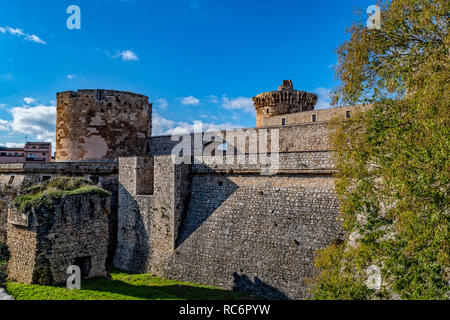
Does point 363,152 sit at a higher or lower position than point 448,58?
lower

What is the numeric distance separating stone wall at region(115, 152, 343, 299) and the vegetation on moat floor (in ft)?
9.93

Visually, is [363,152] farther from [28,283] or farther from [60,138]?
[60,138]

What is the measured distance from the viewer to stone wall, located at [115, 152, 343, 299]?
39.2 feet

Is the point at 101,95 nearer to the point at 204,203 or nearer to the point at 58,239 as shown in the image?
the point at 204,203

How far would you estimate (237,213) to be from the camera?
46.3 ft

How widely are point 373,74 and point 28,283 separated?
11908 millimetres

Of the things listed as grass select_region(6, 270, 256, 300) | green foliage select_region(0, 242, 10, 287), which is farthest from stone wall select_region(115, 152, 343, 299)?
green foliage select_region(0, 242, 10, 287)

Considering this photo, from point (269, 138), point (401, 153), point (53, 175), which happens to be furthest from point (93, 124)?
point (401, 153)

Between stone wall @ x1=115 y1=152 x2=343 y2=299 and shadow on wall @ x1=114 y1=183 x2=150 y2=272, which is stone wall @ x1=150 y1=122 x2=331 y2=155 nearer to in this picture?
stone wall @ x1=115 y1=152 x2=343 y2=299

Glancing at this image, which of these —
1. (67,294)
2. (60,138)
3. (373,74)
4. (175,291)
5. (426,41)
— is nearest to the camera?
(426,41)

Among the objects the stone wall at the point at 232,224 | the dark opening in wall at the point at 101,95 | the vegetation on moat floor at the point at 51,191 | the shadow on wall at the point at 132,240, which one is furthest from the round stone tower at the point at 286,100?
the vegetation on moat floor at the point at 51,191

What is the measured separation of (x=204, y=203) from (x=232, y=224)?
189 cm
